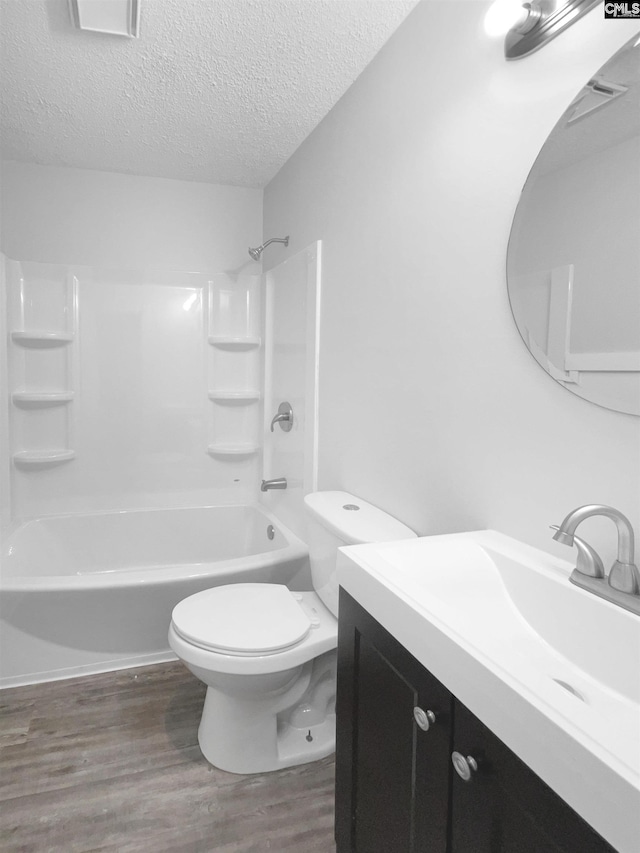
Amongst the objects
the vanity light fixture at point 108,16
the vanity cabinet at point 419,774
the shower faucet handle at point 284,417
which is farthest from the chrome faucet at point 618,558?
the shower faucet handle at point 284,417

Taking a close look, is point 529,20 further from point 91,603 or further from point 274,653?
point 91,603

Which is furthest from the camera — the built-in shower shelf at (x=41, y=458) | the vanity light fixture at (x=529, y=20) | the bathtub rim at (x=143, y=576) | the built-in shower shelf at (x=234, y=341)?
the built-in shower shelf at (x=234, y=341)

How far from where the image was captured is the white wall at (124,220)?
2777mm

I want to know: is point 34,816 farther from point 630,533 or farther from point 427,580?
point 630,533

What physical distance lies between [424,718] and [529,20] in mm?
1363

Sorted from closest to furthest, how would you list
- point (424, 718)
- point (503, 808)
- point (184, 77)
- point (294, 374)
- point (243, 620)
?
point (503, 808) < point (424, 718) < point (243, 620) < point (184, 77) < point (294, 374)

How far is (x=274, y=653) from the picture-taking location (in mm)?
1567

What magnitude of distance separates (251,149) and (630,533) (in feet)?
8.03

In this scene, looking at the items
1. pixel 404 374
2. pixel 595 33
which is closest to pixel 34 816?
pixel 404 374

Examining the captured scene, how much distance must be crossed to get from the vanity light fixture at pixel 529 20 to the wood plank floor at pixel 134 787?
2.05 m

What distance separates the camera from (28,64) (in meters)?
1.86

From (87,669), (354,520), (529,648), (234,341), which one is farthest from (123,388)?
(529,648)

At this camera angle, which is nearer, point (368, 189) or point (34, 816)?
point (34, 816)

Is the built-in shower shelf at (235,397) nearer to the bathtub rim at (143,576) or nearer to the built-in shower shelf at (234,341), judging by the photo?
the built-in shower shelf at (234,341)
